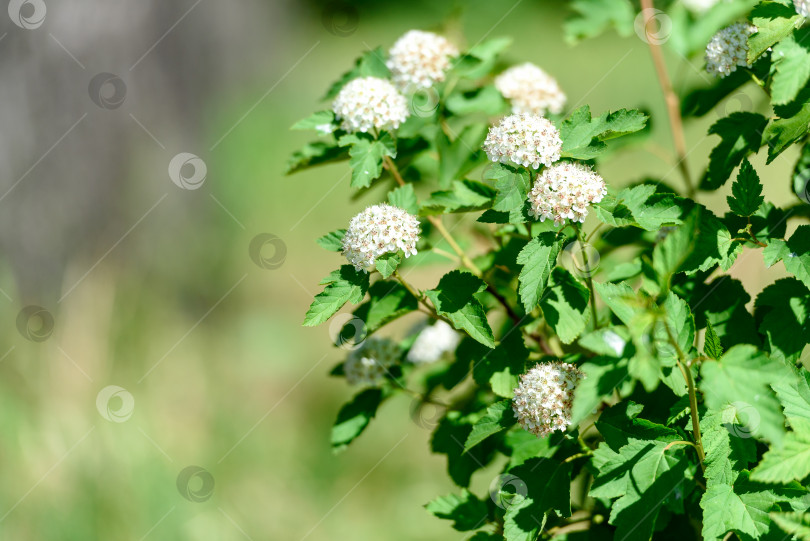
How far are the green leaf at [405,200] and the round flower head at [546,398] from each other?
480 millimetres

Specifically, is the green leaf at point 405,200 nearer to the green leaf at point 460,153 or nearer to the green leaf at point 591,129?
the green leaf at point 460,153

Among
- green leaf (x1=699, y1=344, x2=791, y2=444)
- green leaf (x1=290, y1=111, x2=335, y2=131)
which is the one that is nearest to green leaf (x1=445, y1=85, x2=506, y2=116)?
green leaf (x1=290, y1=111, x2=335, y2=131)

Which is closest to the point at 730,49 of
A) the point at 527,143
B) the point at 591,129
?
the point at 591,129

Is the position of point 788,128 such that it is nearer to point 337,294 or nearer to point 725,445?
point 725,445

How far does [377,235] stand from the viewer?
1586mm

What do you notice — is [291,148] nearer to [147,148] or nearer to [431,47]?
[147,148]

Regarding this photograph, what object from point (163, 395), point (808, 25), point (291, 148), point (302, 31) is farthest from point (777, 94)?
point (302, 31)

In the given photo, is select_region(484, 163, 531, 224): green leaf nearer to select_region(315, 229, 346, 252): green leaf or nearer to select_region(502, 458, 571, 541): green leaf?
select_region(315, 229, 346, 252): green leaf

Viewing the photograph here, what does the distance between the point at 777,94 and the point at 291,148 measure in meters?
5.28

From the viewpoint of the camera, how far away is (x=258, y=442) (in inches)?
159

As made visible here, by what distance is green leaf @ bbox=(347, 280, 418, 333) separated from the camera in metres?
1.85

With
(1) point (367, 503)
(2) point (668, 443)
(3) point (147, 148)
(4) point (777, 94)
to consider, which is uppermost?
(4) point (777, 94)

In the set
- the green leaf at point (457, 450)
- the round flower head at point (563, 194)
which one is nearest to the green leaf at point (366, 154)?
the round flower head at point (563, 194)

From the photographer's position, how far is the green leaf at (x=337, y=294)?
157 centimetres
